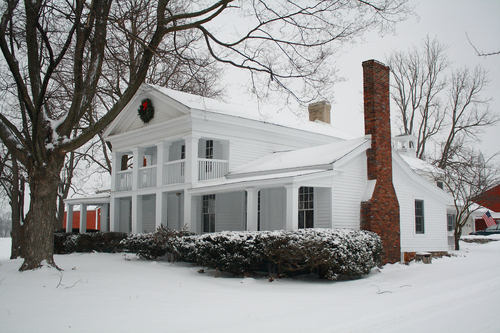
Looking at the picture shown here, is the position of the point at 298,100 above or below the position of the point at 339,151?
above

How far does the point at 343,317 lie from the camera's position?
720 centimetres

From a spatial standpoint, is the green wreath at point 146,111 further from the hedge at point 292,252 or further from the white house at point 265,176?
the hedge at point 292,252

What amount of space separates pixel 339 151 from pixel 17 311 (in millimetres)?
11056

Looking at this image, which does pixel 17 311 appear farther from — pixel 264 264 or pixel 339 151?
pixel 339 151

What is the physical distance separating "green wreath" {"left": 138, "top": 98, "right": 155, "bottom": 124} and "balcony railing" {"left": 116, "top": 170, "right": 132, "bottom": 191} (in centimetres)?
289

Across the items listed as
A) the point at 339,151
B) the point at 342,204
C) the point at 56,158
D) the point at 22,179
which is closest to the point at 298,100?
the point at 339,151

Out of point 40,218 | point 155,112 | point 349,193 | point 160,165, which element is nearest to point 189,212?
point 160,165

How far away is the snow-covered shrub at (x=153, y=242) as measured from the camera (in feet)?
50.8

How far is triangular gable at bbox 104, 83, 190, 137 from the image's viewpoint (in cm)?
1912

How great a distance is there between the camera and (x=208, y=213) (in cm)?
2020

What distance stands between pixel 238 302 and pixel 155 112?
13500mm

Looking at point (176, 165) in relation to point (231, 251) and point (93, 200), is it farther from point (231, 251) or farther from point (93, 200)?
point (231, 251)

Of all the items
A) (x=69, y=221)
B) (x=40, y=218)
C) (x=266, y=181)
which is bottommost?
(x=69, y=221)

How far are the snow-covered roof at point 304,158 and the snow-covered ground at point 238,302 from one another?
412 cm
